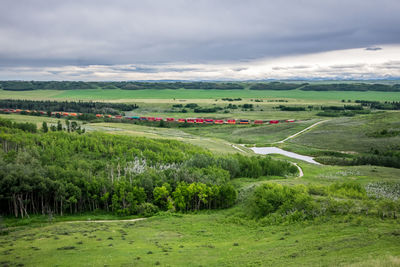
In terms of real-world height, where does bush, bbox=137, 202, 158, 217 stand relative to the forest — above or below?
below

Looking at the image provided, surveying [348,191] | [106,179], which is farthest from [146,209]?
[348,191]

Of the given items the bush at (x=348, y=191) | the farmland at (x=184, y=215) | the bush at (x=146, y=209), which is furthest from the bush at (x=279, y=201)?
the bush at (x=146, y=209)

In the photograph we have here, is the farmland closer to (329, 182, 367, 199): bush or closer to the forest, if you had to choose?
(329, 182, 367, 199): bush

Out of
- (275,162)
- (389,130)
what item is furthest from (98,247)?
(389,130)

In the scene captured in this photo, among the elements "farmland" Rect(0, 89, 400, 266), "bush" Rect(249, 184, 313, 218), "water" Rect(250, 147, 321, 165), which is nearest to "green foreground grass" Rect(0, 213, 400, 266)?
"farmland" Rect(0, 89, 400, 266)

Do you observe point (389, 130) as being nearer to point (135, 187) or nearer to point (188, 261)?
point (135, 187)

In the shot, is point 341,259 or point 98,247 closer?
point 341,259

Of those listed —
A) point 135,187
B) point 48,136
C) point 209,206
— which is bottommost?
point 209,206

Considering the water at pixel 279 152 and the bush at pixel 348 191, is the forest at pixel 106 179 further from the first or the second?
the water at pixel 279 152

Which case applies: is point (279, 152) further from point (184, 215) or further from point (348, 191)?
point (184, 215)
